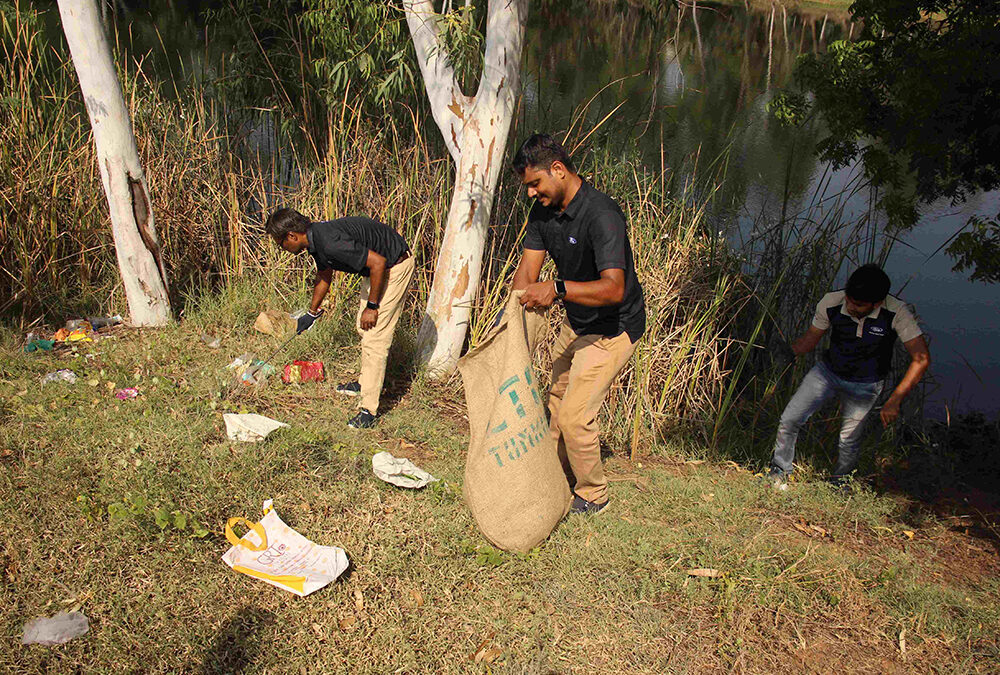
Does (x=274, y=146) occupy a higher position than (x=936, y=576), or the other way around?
(x=274, y=146)

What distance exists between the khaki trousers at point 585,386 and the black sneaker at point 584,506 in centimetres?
12

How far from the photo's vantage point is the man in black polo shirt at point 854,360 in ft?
12.8

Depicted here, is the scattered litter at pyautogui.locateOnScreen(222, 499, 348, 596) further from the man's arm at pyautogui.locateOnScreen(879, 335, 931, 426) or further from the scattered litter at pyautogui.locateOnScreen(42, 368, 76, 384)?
the man's arm at pyautogui.locateOnScreen(879, 335, 931, 426)

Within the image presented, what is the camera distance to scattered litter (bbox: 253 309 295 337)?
18.6ft

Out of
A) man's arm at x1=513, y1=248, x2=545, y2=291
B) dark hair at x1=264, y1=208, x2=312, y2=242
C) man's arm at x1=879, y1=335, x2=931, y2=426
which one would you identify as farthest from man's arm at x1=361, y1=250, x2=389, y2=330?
man's arm at x1=879, y1=335, x2=931, y2=426

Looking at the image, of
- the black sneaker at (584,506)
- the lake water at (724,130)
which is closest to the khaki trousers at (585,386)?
the black sneaker at (584,506)

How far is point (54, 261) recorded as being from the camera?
223 inches

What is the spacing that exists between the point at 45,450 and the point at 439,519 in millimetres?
2107

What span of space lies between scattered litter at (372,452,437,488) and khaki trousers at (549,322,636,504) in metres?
0.80

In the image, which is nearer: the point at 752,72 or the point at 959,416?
the point at 959,416

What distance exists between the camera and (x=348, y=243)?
4.36m

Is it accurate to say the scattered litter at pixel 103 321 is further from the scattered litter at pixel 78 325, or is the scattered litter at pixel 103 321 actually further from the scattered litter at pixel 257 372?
the scattered litter at pixel 257 372

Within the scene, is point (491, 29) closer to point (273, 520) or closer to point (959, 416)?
point (273, 520)

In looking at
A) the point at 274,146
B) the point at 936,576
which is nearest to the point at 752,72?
the point at 274,146
